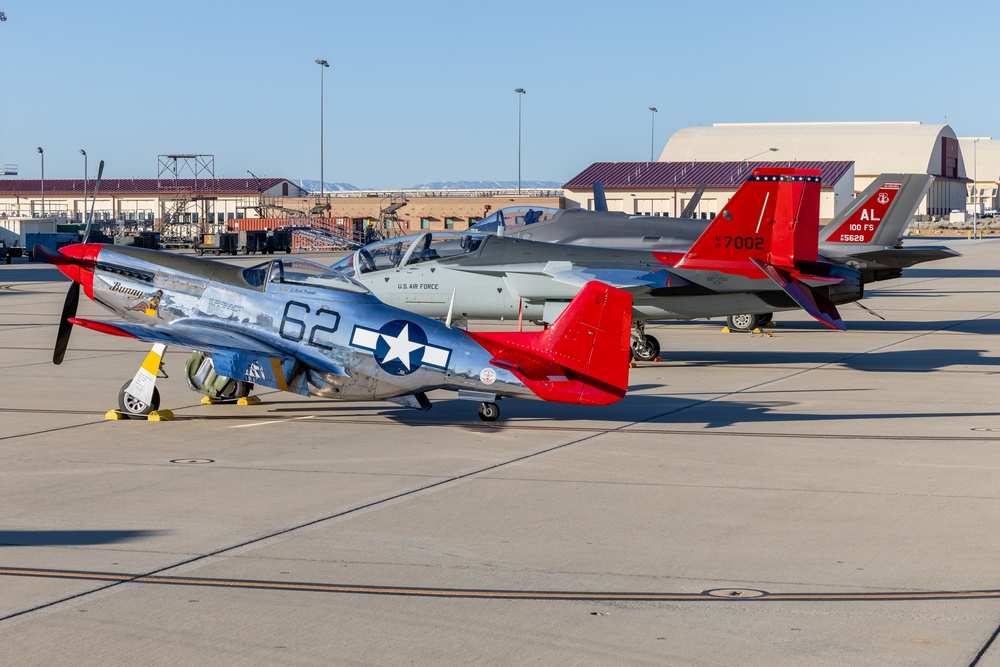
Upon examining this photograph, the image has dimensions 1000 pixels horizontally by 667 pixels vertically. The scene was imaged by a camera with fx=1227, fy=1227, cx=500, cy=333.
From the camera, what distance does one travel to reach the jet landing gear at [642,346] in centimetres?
2203

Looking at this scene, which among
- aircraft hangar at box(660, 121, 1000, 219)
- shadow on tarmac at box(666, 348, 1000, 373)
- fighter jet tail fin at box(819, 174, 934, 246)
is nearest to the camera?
shadow on tarmac at box(666, 348, 1000, 373)

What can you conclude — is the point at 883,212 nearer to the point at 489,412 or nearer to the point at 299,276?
the point at 489,412

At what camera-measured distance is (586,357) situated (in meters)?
13.7

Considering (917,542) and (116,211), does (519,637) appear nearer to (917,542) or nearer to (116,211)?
(917,542)

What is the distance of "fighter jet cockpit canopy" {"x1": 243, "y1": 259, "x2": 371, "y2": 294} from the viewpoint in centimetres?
1482

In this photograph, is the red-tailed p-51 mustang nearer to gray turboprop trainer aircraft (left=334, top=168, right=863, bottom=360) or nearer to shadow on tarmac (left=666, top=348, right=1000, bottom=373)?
gray turboprop trainer aircraft (left=334, top=168, right=863, bottom=360)

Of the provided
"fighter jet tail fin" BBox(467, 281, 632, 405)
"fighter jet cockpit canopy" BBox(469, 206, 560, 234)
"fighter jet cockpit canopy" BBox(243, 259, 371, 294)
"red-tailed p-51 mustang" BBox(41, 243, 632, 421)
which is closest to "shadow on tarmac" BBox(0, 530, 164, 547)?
"red-tailed p-51 mustang" BBox(41, 243, 632, 421)

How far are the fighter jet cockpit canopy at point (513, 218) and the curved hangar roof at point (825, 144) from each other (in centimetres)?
10999

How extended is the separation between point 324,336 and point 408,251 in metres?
7.18

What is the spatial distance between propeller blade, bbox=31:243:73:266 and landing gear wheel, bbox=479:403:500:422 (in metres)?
5.62

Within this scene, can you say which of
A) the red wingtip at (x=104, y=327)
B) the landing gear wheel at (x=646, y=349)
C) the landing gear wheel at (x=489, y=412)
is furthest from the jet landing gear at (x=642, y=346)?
the red wingtip at (x=104, y=327)

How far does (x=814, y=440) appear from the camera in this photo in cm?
1405

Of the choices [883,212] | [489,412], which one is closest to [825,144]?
[883,212]

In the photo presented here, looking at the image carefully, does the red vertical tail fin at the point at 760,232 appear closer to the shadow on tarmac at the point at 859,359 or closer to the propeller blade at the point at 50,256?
the shadow on tarmac at the point at 859,359
